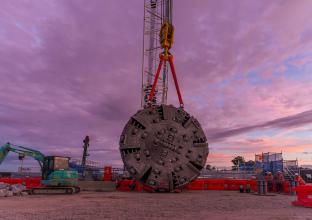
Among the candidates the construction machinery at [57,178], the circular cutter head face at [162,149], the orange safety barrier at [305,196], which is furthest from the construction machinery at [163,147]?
the orange safety barrier at [305,196]

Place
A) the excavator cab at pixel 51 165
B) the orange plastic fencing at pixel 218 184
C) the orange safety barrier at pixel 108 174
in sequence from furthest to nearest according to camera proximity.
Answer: the orange safety barrier at pixel 108 174 → the orange plastic fencing at pixel 218 184 → the excavator cab at pixel 51 165

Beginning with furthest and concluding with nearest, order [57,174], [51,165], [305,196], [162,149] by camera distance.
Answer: [51,165]
[57,174]
[162,149]
[305,196]

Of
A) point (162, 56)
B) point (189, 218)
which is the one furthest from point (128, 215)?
point (162, 56)

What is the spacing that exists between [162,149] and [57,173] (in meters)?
7.73

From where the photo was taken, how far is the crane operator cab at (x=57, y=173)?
2292 cm

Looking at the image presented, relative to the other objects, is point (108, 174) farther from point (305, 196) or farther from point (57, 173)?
point (305, 196)

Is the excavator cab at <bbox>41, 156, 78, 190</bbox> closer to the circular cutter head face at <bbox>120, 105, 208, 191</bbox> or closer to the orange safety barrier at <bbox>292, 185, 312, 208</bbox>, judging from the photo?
the circular cutter head face at <bbox>120, 105, 208, 191</bbox>

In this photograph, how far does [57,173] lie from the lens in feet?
75.7

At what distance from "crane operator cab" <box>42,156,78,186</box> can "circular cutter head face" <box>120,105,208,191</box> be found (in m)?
4.45

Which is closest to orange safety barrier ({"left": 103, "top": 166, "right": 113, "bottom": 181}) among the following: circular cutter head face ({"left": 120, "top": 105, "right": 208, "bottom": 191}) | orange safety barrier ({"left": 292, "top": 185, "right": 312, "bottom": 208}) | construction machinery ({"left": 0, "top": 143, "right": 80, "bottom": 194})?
construction machinery ({"left": 0, "top": 143, "right": 80, "bottom": 194})

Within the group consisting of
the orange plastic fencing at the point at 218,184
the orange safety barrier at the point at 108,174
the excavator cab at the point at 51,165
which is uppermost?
the excavator cab at the point at 51,165

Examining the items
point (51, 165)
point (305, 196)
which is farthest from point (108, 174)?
point (305, 196)

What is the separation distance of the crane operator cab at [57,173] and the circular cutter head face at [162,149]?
4.45 metres

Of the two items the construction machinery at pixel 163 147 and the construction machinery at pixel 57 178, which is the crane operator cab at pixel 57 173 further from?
the construction machinery at pixel 163 147
